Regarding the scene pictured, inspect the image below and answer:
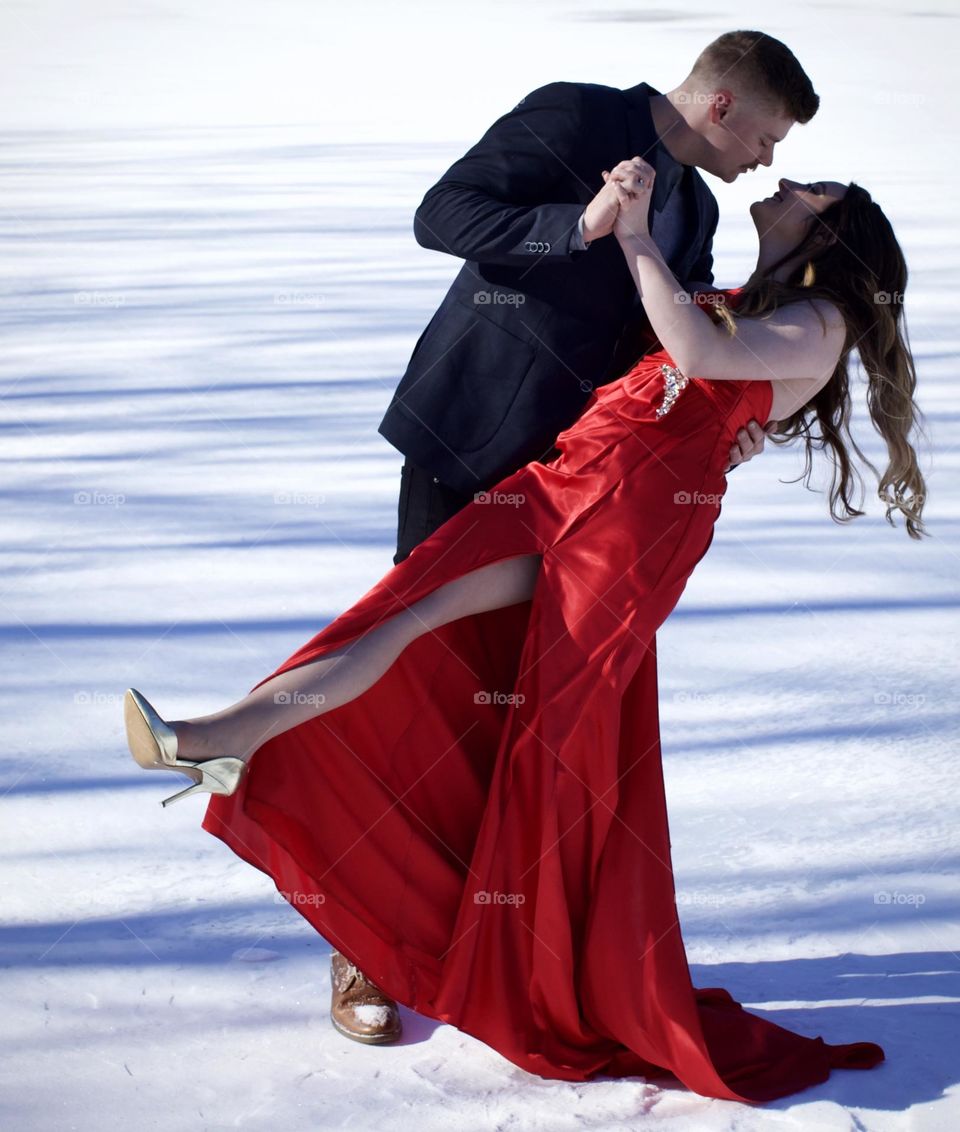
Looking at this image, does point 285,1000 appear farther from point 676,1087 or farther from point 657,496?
point 657,496

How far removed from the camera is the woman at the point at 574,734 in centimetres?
219

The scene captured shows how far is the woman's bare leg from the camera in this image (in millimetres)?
2041

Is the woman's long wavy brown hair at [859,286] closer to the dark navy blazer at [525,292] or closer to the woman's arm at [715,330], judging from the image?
the woman's arm at [715,330]

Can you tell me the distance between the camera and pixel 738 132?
7.57 feet

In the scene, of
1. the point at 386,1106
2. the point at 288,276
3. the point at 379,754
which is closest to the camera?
the point at 386,1106

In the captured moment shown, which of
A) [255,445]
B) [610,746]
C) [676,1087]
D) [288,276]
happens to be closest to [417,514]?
[610,746]

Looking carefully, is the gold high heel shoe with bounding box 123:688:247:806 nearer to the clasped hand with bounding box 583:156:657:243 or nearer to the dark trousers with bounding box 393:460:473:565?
the dark trousers with bounding box 393:460:473:565

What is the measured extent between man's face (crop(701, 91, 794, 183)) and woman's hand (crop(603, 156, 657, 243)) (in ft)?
0.66

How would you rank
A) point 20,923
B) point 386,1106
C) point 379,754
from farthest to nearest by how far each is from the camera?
point 20,923 → point 379,754 → point 386,1106

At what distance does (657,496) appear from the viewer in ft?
7.37

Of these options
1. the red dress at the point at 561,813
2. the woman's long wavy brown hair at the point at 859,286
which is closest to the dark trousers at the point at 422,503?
the red dress at the point at 561,813

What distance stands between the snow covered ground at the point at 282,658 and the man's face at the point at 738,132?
1240 millimetres

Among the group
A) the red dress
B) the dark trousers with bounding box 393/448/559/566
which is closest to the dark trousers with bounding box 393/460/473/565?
the dark trousers with bounding box 393/448/559/566

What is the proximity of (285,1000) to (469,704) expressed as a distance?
0.53m
